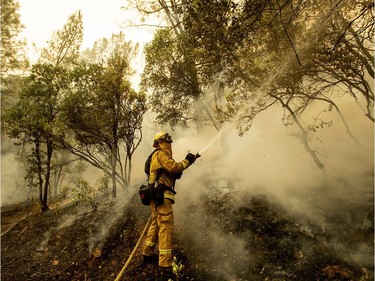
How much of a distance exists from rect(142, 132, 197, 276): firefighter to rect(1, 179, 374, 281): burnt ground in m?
0.35

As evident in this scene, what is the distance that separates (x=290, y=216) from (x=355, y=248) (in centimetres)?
135

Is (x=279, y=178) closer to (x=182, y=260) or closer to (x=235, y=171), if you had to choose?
(x=235, y=171)

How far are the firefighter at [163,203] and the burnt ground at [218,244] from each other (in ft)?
1.16

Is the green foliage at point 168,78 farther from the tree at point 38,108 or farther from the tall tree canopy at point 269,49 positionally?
the tree at point 38,108

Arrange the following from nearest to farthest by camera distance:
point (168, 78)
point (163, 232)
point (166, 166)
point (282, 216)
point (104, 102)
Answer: point (163, 232) < point (166, 166) < point (282, 216) < point (104, 102) < point (168, 78)

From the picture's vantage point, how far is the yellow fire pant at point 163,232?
471 centimetres

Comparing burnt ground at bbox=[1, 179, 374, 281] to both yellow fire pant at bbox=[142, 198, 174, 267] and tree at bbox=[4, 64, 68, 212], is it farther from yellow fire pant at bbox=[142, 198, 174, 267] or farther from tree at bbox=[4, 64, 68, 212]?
tree at bbox=[4, 64, 68, 212]

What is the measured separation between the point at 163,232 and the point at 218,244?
131 cm

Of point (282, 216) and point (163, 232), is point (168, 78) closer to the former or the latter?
point (282, 216)

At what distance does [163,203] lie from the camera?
16.3ft

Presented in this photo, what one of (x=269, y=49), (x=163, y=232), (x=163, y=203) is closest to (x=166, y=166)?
(x=163, y=203)

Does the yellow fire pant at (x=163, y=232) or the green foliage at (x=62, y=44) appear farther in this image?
the green foliage at (x=62, y=44)

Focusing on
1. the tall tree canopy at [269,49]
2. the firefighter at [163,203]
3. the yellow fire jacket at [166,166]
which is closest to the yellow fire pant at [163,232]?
the firefighter at [163,203]

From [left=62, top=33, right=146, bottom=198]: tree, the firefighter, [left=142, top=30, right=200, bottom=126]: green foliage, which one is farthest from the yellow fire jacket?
[left=142, top=30, right=200, bottom=126]: green foliage
